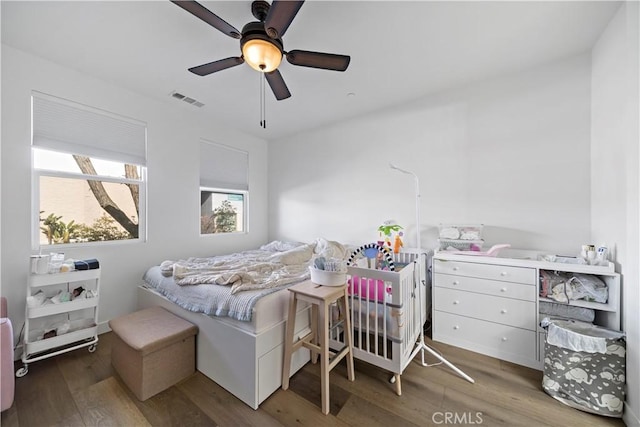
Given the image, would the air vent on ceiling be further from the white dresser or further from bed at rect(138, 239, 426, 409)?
the white dresser

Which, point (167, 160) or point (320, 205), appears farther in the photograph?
point (320, 205)

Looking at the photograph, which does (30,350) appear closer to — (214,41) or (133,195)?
(133,195)

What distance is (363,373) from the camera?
→ 188 centimetres

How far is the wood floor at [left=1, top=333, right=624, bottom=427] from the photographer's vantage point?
4.78ft

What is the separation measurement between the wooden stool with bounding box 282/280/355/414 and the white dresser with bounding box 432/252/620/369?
3.54 ft

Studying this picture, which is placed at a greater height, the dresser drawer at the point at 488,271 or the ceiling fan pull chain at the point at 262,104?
the ceiling fan pull chain at the point at 262,104

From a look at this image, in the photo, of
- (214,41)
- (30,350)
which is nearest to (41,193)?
(30,350)

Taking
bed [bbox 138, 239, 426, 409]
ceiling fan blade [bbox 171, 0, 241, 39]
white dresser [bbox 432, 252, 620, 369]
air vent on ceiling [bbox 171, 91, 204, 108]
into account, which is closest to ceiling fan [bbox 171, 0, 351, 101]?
ceiling fan blade [bbox 171, 0, 241, 39]

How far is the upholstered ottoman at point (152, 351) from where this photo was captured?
1.62m

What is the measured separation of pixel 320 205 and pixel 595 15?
→ 3.08 m

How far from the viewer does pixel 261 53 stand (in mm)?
1473

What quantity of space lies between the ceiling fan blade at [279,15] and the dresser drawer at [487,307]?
2.41m

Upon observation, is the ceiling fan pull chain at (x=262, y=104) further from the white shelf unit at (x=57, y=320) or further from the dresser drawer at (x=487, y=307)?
the dresser drawer at (x=487, y=307)

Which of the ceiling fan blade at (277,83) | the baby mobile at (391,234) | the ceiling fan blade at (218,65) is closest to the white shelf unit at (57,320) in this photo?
the ceiling fan blade at (218,65)
